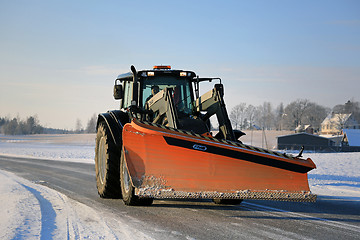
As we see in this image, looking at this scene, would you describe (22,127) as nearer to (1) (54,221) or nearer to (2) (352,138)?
(2) (352,138)

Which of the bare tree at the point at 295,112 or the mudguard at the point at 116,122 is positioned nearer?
the mudguard at the point at 116,122

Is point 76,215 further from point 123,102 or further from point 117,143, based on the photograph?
point 123,102

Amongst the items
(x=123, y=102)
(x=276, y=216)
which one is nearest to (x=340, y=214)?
(x=276, y=216)

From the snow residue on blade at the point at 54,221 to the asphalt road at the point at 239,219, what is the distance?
8.7 inches

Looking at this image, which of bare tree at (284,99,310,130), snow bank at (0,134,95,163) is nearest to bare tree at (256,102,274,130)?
bare tree at (284,99,310,130)

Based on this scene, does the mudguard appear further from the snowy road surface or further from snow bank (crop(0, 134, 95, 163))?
snow bank (crop(0, 134, 95, 163))

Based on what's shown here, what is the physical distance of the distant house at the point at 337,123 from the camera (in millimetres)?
93444

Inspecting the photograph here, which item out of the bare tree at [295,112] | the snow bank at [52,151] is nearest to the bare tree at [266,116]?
the bare tree at [295,112]

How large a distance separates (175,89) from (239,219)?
3337 millimetres

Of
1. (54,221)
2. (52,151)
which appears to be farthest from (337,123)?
(54,221)

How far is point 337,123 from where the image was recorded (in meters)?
94.8

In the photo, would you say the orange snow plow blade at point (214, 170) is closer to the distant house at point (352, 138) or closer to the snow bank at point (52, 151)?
the snow bank at point (52, 151)

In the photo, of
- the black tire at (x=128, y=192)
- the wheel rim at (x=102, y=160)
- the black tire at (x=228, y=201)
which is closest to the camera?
the black tire at (x=128, y=192)

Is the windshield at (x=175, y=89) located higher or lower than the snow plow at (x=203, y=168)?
higher
